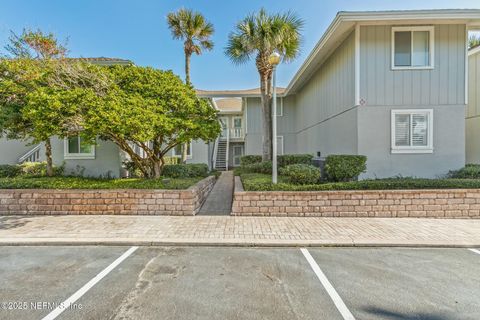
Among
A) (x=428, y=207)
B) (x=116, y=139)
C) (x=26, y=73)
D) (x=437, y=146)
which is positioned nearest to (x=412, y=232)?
(x=428, y=207)

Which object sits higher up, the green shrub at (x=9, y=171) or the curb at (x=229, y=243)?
the green shrub at (x=9, y=171)

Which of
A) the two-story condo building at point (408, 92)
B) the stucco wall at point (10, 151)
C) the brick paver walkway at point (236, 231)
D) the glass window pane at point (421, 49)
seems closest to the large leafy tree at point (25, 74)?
the brick paver walkway at point (236, 231)

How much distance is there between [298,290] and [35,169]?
1198 cm

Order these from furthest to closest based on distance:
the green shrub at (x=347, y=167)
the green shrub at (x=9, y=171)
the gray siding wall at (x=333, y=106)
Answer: the green shrub at (x=9, y=171), the gray siding wall at (x=333, y=106), the green shrub at (x=347, y=167)

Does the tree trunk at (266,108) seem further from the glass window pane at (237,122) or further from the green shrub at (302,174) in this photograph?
the glass window pane at (237,122)

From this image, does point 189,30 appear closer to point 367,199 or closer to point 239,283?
point 367,199

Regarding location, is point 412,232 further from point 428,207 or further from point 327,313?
point 327,313

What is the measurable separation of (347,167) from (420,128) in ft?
10.3

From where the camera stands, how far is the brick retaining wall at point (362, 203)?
6922mm

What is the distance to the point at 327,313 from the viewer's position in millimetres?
2965

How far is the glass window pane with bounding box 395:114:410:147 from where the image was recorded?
889 centimetres

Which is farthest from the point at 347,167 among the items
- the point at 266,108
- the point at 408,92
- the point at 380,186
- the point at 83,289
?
the point at 83,289

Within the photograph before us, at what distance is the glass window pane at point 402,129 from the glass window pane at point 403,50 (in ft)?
5.82

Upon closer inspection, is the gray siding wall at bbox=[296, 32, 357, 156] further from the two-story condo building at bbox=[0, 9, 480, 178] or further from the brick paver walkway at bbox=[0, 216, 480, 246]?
the brick paver walkway at bbox=[0, 216, 480, 246]
